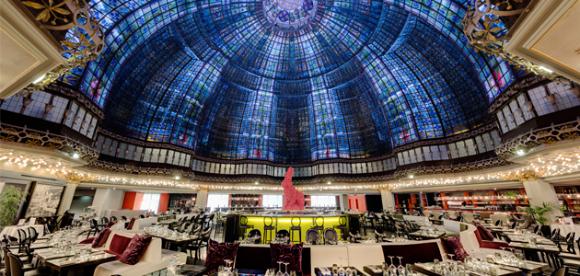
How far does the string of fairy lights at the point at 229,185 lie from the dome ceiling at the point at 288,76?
226 inches

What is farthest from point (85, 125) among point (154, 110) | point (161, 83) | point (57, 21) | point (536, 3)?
point (536, 3)

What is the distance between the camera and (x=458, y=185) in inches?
890

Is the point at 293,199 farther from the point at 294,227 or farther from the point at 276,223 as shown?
the point at 294,227

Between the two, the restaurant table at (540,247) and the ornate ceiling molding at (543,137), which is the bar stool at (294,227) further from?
the ornate ceiling molding at (543,137)

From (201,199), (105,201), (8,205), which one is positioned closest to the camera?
(8,205)

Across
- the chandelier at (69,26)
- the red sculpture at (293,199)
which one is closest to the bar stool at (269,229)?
the red sculpture at (293,199)

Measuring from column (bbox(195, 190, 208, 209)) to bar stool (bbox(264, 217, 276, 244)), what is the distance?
23.0 m

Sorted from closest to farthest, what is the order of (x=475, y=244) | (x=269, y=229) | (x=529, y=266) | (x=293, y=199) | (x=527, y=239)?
(x=529, y=266) < (x=527, y=239) < (x=475, y=244) < (x=269, y=229) < (x=293, y=199)

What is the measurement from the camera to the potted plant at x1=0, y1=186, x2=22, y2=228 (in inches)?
550

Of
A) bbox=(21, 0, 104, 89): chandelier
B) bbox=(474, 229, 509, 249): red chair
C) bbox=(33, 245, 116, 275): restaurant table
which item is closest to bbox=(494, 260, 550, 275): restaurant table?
bbox=(474, 229, 509, 249): red chair

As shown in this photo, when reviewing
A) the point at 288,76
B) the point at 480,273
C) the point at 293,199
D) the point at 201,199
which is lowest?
the point at 480,273

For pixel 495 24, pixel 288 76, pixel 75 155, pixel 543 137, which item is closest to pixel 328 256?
pixel 495 24

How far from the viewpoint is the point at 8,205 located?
46.6 feet

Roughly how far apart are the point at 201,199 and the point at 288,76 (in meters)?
26.3
